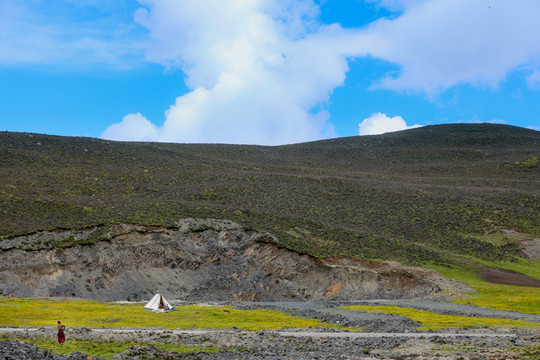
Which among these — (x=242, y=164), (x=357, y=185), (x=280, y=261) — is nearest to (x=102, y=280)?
(x=280, y=261)

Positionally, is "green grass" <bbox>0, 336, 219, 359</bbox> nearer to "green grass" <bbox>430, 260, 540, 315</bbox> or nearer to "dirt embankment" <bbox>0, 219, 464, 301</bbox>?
"dirt embankment" <bbox>0, 219, 464, 301</bbox>

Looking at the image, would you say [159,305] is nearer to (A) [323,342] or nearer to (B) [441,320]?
(A) [323,342]

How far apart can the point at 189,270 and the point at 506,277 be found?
35.7 metres

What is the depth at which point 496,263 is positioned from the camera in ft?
244

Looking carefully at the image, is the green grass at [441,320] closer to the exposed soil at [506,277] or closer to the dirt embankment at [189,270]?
the dirt embankment at [189,270]

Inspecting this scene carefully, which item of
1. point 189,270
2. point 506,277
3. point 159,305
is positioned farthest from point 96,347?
point 506,277

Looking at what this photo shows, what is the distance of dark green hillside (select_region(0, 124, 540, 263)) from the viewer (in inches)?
2776

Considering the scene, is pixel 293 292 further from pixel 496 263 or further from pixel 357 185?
pixel 357 185

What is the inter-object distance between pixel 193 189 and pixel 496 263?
144ft

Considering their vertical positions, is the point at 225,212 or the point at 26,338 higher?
the point at 225,212

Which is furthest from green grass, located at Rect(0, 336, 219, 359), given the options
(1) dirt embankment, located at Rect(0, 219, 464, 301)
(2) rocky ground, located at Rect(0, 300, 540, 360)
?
(1) dirt embankment, located at Rect(0, 219, 464, 301)

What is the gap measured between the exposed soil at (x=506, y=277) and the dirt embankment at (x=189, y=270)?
8.25 metres

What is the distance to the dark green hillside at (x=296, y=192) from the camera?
70500mm

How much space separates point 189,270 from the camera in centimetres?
6106
